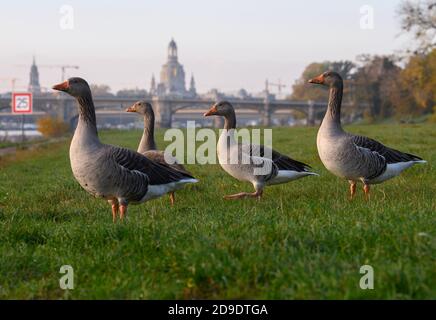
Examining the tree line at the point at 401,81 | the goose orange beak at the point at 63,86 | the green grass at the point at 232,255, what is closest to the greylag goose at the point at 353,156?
the green grass at the point at 232,255

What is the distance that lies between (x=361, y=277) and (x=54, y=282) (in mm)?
2956

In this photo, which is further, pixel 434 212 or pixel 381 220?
pixel 434 212

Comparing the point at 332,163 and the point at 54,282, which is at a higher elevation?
the point at 332,163

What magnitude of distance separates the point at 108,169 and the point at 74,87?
5.57 ft

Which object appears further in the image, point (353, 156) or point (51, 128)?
point (51, 128)

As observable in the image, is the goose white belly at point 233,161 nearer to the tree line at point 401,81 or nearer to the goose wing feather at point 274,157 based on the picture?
the goose wing feather at point 274,157

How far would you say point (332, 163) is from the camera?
10.1 metres

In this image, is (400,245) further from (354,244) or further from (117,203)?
(117,203)

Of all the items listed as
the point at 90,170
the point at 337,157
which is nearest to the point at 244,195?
the point at 337,157

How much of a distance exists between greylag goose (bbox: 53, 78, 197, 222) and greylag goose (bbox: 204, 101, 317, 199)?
1.91 meters

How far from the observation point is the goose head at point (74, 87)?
8727mm

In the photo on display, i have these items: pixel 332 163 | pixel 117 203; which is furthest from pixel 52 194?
pixel 332 163

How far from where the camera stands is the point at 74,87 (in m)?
8.77

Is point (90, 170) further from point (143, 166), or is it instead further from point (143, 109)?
point (143, 109)
